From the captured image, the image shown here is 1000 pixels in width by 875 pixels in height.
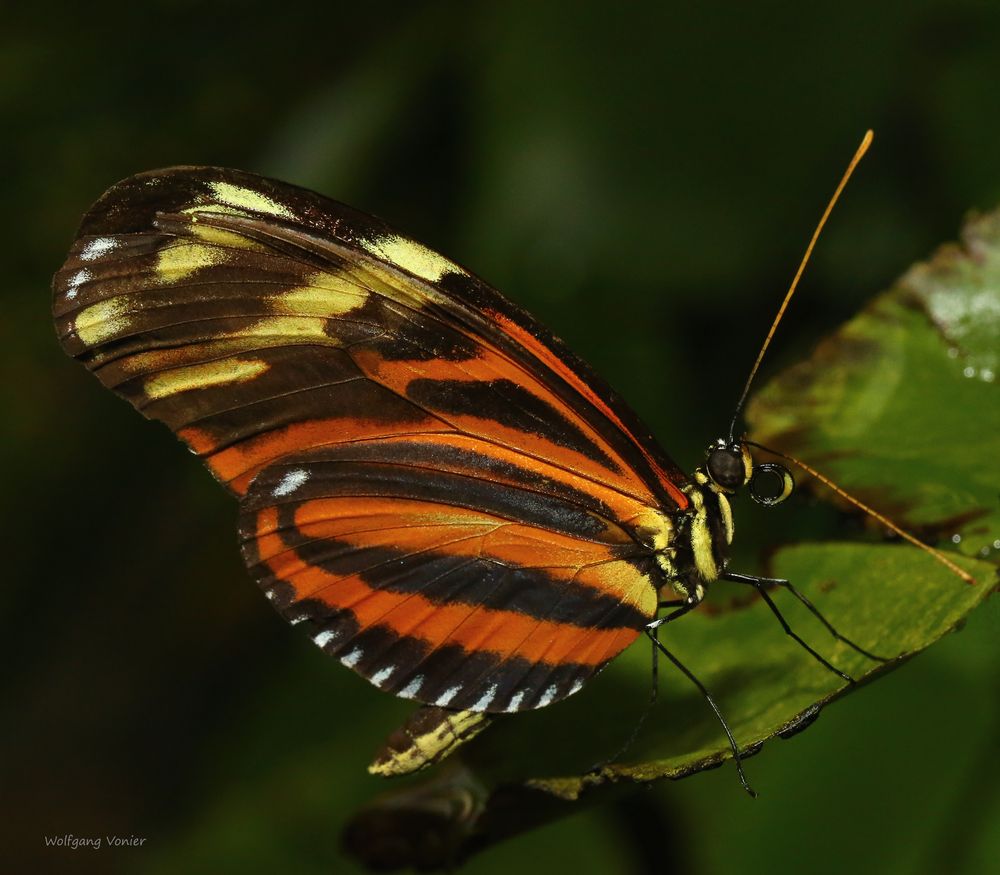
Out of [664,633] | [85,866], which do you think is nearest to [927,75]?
[664,633]

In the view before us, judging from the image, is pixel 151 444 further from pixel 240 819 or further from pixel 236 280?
pixel 236 280

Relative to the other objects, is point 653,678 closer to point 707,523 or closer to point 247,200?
point 707,523

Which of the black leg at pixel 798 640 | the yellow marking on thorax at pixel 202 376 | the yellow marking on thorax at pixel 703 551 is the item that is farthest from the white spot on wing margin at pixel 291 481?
the black leg at pixel 798 640

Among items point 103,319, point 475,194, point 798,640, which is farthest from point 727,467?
point 475,194

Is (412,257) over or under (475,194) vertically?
under

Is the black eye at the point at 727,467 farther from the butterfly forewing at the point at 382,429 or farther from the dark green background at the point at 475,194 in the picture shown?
the dark green background at the point at 475,194

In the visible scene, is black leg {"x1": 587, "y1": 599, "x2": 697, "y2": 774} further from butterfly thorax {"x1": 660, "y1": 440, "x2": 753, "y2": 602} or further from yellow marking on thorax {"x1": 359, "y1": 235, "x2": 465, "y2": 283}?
yellow marking on thorax {"x1": 359, "y1": 235, "x2": 465, "y2": 283}
